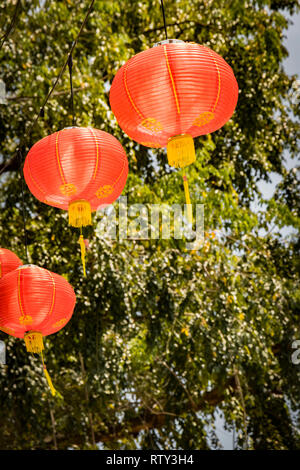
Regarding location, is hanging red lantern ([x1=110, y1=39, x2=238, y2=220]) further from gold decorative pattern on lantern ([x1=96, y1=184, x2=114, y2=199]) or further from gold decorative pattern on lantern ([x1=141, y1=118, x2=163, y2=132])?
gold decorative pattern on lantern ([x1=96, y1=184, x2=114, y2=199])

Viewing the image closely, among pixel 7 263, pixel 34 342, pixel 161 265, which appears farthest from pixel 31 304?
pixel 161 265

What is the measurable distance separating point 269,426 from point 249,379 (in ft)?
1.52

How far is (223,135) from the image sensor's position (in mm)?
4793

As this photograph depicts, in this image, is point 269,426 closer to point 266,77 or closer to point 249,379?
point 249,379

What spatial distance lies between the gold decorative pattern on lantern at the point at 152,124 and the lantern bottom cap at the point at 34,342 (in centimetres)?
109

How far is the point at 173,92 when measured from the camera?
1.64 meters

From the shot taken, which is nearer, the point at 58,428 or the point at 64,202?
the point at 64,202

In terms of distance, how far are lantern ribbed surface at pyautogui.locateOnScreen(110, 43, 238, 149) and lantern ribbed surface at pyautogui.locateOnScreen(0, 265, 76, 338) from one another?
930 millimetres

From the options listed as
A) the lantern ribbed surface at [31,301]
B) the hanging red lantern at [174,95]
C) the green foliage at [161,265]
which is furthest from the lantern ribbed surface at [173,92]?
the green foliage at [161,265]

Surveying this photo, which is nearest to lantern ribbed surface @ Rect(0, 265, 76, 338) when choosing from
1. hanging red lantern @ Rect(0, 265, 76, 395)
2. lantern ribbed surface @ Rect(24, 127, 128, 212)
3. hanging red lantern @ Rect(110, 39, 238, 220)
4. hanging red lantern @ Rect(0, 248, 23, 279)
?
hanging red lantern @ Rect(0, 265, 76, 395)

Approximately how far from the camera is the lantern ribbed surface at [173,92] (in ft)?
5.38

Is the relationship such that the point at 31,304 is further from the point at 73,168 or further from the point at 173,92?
the point at 173,92

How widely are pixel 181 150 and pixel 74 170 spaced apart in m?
0.41

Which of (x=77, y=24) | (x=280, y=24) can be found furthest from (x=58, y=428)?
(x=280, y=24)
